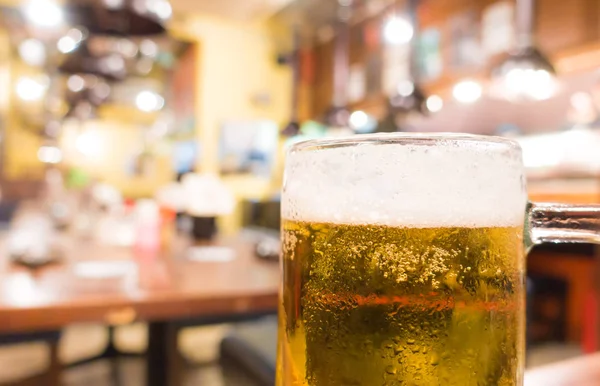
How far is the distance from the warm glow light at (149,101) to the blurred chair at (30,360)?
4929mm

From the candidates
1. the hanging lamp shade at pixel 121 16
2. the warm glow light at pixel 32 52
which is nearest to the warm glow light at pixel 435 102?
the hanging lamp shade at pixel 121 16

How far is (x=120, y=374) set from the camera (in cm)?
325

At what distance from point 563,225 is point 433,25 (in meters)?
4.83

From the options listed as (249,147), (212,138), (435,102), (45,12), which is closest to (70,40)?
(45,12)

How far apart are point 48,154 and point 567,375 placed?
793cm

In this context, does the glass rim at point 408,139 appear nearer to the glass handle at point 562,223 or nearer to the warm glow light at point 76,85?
the glass handle at point 562,223

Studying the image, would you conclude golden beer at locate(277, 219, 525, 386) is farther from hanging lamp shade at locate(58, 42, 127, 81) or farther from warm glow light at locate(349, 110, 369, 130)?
warm glow light at locate(349, 110, 369, 130)

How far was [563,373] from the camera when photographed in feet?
1.93

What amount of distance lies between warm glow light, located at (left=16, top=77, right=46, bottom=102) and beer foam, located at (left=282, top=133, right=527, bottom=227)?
8173 mm

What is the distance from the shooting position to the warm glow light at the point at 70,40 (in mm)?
2924

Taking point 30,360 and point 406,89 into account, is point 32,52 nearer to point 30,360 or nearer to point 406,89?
point 30,360

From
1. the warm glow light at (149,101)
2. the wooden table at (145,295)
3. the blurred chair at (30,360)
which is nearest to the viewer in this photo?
the wooden table at (145,295)

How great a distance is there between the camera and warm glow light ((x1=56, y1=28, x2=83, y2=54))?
9.59ft

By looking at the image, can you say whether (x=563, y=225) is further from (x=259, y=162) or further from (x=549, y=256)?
(x=259, y=162)
